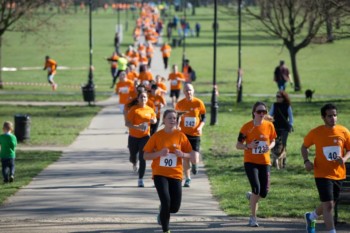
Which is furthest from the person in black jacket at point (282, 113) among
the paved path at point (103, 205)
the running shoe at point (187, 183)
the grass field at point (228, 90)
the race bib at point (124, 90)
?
the race bib at point (124, 90)

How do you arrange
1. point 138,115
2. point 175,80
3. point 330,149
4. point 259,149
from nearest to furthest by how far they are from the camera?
point 330,149
point 259,149
point 138,115
point 175,80

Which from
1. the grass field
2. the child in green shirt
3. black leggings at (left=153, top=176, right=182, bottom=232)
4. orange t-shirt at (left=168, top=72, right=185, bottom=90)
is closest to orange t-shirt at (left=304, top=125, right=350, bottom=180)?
black leggings at (left=153, top=176, right=182, bottom=232)

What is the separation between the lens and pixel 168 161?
1234 cm

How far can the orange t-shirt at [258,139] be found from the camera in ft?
44.7

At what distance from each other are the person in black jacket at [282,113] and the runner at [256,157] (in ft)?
19.1

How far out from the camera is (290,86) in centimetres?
4966

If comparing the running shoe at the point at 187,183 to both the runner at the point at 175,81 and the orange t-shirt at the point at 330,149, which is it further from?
the runner at the point at 175,81

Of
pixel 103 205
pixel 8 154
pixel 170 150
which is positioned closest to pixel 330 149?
pixel 170 150

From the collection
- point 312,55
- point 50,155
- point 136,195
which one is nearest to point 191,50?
point 312,55

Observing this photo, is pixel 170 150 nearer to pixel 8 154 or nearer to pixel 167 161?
pixel 167 161

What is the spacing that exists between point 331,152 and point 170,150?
79.9 inches

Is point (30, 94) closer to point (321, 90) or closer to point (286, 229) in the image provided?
point (321, 90)

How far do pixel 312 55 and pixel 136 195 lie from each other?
59375 millimetres

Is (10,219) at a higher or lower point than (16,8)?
lower
